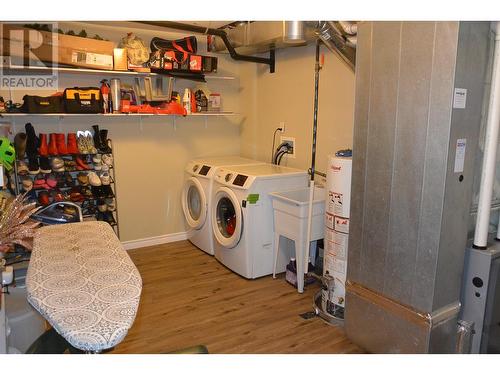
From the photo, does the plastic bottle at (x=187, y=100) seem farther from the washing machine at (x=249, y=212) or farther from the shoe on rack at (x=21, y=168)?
the shoe on rack at (x=21, y=168)

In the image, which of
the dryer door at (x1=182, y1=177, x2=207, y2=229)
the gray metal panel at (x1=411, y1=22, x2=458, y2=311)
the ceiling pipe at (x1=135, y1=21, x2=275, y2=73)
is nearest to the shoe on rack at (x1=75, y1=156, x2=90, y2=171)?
the dryer door at (x1=182, y1=177, x2=207, y2=229)

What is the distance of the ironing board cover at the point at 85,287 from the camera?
1.07 m

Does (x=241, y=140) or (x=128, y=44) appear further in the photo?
Result: (x=241, y=140)

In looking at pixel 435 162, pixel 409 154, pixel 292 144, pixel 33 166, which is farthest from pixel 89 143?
pixel 435 162

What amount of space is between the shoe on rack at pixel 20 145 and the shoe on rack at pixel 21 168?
4 centimetres

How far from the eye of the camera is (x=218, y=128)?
4.71 metres

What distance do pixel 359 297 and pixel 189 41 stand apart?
295 cm

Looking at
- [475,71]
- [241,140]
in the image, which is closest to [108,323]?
[475,71]

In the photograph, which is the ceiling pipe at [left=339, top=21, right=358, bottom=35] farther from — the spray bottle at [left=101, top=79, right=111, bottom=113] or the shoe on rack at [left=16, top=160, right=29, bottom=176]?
the shoe on rack at [left=16, top=160, right=29, bottom=176]

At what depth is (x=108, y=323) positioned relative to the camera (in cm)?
109

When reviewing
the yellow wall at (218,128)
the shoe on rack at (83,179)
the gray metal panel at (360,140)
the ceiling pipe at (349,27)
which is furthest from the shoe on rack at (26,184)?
the ceiling pipe at (349,27)

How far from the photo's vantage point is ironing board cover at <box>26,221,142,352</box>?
1.07m

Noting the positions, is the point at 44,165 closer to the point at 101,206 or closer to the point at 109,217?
the point at 101,206
